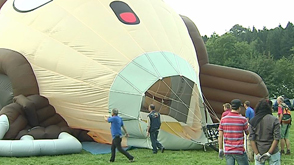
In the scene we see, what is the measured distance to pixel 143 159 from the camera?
8.79 metres

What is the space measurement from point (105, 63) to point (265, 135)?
516cm

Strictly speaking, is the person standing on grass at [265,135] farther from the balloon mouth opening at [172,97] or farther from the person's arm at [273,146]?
the balloon mouth opening at [172,97]

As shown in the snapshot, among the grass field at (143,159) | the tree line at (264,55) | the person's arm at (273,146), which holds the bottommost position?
the grass field at (143,159)

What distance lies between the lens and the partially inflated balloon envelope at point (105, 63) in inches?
387

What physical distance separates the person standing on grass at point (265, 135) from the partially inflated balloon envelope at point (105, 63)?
4.38 meters

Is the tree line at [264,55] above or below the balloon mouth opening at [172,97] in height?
above

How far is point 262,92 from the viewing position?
12.7 m

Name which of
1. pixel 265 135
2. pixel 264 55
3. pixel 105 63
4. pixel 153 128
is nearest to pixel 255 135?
pixel 265 135

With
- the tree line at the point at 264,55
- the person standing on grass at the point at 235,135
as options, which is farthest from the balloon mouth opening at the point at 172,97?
the tree line at the point at 264,55

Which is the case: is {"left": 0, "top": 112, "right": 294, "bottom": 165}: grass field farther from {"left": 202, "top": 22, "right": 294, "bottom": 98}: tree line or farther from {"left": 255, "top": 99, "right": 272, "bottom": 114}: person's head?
{"left": 202, "top": 22, "right": 294, "bottom": 98}: tree line

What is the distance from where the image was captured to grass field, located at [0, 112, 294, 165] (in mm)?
8273

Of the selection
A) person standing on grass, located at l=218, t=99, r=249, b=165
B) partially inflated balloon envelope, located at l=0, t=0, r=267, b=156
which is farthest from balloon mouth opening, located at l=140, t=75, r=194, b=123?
person standing on grass, located at l=218, t=99, r=249, b=165

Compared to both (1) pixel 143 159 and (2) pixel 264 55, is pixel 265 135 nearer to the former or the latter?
(1) pixel 143 159

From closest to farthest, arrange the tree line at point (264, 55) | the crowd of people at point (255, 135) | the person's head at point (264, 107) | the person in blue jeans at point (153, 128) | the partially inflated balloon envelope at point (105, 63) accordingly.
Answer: the crowd of people at point (255, 135) → the person's head at point (264, 107) → the person in blue jeans at point (153, 128) → the partially inflated balloon envelope at point (105, 63) → the tree line at point (264, 55)
